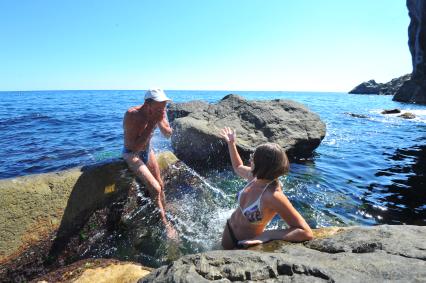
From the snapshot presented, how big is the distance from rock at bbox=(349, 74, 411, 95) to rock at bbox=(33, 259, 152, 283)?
86187 mm

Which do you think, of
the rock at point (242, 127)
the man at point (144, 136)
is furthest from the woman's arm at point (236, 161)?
the rock at point (242, 127)

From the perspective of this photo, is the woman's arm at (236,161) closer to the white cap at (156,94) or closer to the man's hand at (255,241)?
the man's hand at (255,241)

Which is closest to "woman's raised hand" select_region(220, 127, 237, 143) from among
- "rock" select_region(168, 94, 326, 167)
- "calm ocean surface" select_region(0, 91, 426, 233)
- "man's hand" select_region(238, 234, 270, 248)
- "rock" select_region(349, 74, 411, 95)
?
"man's hand" select_region(238, 234, 270, 248)

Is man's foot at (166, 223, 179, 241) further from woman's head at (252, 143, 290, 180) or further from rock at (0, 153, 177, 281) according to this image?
woman's head at (252, 143, 290, 180)

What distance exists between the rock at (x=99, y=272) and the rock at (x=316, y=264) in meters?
1.26

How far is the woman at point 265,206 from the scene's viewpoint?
361cm

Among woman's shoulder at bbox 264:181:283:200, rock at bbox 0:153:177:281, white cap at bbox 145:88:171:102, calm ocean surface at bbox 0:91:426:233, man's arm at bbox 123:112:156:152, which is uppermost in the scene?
white cap at bbox 145:88:171:102

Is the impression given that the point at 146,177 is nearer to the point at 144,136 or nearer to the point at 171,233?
the point at 144,136

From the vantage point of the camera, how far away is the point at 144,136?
20.1 feet

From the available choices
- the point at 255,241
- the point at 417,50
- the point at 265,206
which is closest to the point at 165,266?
the point at 255,241

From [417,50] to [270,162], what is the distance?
51.0 metres

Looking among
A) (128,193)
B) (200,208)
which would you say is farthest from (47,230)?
(200,208)

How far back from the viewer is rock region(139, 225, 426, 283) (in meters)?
2.72

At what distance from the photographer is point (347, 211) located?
24.8ft
